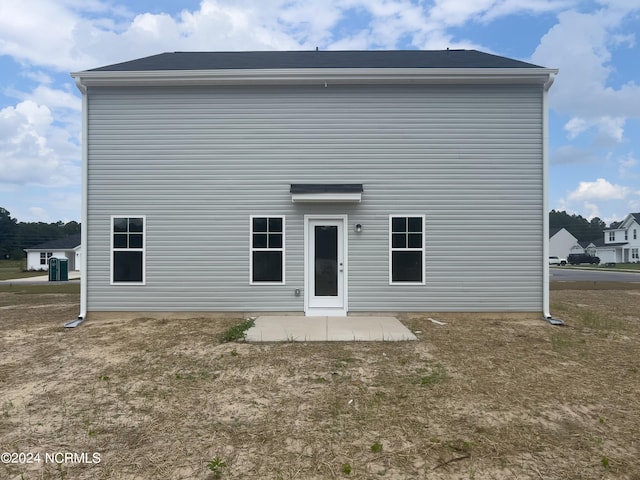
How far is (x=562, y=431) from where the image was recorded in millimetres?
3521

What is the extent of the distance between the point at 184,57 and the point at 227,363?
8.11 meters

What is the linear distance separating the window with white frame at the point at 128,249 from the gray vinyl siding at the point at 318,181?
0.15 m

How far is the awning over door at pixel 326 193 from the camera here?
8031 millimetres

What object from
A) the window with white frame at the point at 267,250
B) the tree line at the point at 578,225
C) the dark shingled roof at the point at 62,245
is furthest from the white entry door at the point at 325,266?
the tree line at the point at 578,225

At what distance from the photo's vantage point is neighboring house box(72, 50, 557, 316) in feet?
27.3

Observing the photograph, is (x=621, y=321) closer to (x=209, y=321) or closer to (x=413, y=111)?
(x=413, y=111)

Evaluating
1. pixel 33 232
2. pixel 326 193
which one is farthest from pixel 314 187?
pixel 33 232

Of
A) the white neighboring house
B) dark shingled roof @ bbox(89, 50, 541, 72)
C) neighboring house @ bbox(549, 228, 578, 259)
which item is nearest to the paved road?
dark shingled roof @ bbox(89, 50, 541, 72)

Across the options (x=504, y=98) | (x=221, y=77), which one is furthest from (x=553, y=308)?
(x=221, y=77)

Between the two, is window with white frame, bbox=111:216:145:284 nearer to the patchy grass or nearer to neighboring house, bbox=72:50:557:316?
neighboring house, bbox=72:50:557:316

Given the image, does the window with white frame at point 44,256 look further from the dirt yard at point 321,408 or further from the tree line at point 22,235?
the dirt yard at point 321,408

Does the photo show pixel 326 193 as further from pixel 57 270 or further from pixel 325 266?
pixel 57 270

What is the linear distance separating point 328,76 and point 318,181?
2171 mm

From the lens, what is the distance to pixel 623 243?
167ft
